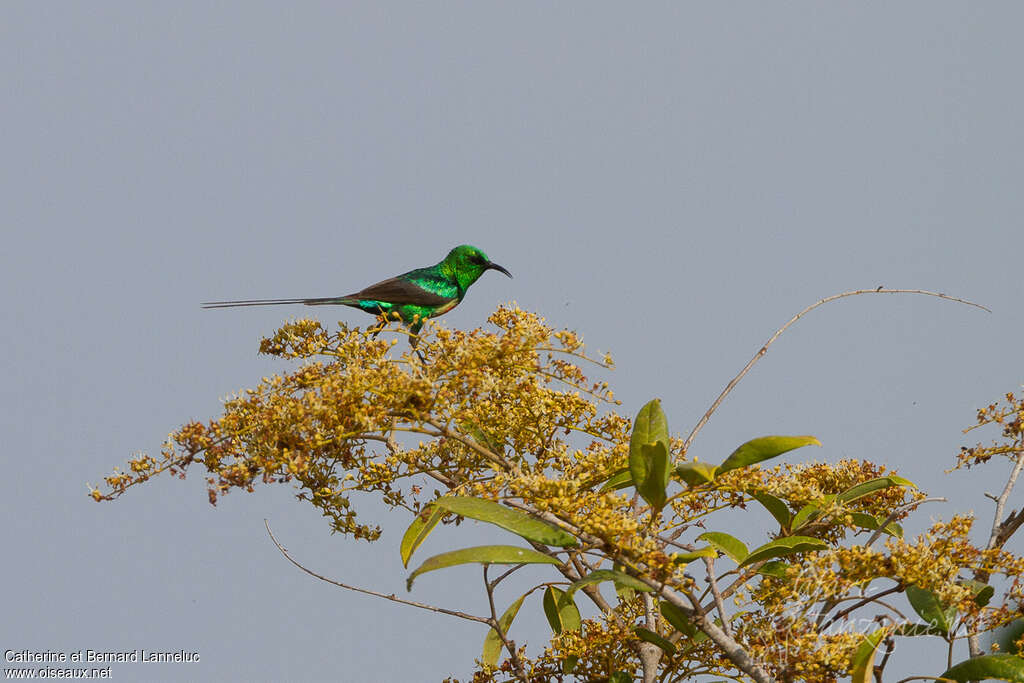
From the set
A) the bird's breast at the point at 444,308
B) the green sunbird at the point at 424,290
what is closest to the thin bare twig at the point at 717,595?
the green sunbird at the point at 424,290

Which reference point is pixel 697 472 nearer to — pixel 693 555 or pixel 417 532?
pixel 693 555

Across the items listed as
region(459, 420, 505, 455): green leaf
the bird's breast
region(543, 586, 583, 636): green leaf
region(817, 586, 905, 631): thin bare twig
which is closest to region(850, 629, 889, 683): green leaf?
region(817, 586, 905, 631): thin bare twig

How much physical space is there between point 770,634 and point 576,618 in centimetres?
119

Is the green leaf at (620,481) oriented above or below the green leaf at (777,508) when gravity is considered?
above

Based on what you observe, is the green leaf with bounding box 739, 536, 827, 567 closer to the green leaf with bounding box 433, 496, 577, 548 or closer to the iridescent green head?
the green leaf with bounding box 433, 496, 577, 548

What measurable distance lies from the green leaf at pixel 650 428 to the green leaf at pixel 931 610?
1087 millimetres

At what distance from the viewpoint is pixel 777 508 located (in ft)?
11.2

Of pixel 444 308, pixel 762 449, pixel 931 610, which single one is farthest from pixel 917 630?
pixel 444 308

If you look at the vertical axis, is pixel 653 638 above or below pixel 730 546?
below

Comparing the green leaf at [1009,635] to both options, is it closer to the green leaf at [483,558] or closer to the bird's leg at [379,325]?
the green leaf at [483,558]

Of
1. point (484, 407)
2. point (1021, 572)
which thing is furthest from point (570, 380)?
point (1021, 572)

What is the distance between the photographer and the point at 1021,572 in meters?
3.18

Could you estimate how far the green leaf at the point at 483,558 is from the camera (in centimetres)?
283

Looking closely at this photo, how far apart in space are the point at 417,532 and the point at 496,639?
28.5 inches
